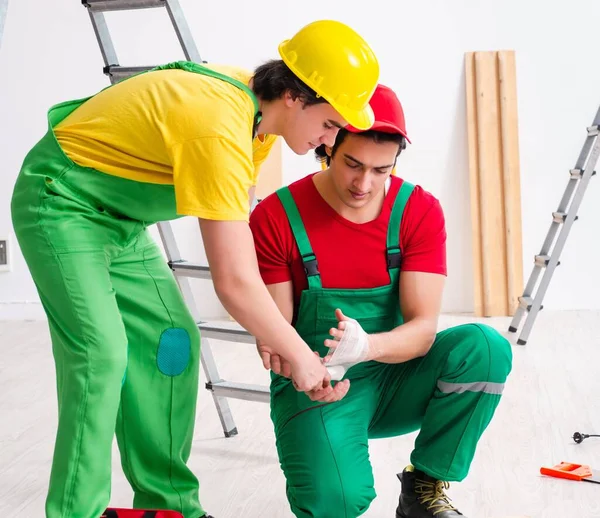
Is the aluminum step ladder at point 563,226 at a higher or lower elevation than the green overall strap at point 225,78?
lower

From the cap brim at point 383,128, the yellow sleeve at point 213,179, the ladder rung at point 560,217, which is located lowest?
the ladder rung at point 560,217

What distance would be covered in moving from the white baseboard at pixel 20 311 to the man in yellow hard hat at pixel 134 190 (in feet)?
12.9

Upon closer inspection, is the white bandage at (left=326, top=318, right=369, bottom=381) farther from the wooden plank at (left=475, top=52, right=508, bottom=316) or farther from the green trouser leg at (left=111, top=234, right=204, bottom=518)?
the wooden plank at (left=475, top=52, right=508, bottom=316)

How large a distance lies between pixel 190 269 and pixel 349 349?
102 cm

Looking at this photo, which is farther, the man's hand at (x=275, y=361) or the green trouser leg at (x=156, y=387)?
the green trouser leg at (x=156, y=387)

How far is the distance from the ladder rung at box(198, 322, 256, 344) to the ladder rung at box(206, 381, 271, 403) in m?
0.19

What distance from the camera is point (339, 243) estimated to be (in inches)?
94.0

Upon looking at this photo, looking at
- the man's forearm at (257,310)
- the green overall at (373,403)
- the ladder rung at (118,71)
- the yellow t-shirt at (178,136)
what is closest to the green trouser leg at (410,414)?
the green overall at (373,403)

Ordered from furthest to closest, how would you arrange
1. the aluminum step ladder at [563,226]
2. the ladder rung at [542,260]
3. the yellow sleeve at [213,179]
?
the ladder rung at [542,260] → the aluminum step ladder at [563,226] → the yellow sleeve at [213,179]

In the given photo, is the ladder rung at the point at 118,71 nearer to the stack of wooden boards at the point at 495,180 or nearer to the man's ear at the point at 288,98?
the man's ear at the point at 288,98

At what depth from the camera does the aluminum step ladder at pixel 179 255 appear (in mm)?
2822

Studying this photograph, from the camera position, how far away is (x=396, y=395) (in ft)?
7.96

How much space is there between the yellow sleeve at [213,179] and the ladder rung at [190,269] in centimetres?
116

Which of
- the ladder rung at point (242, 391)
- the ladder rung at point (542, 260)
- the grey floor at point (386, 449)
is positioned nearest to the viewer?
the grey floor at point (386, 449)
